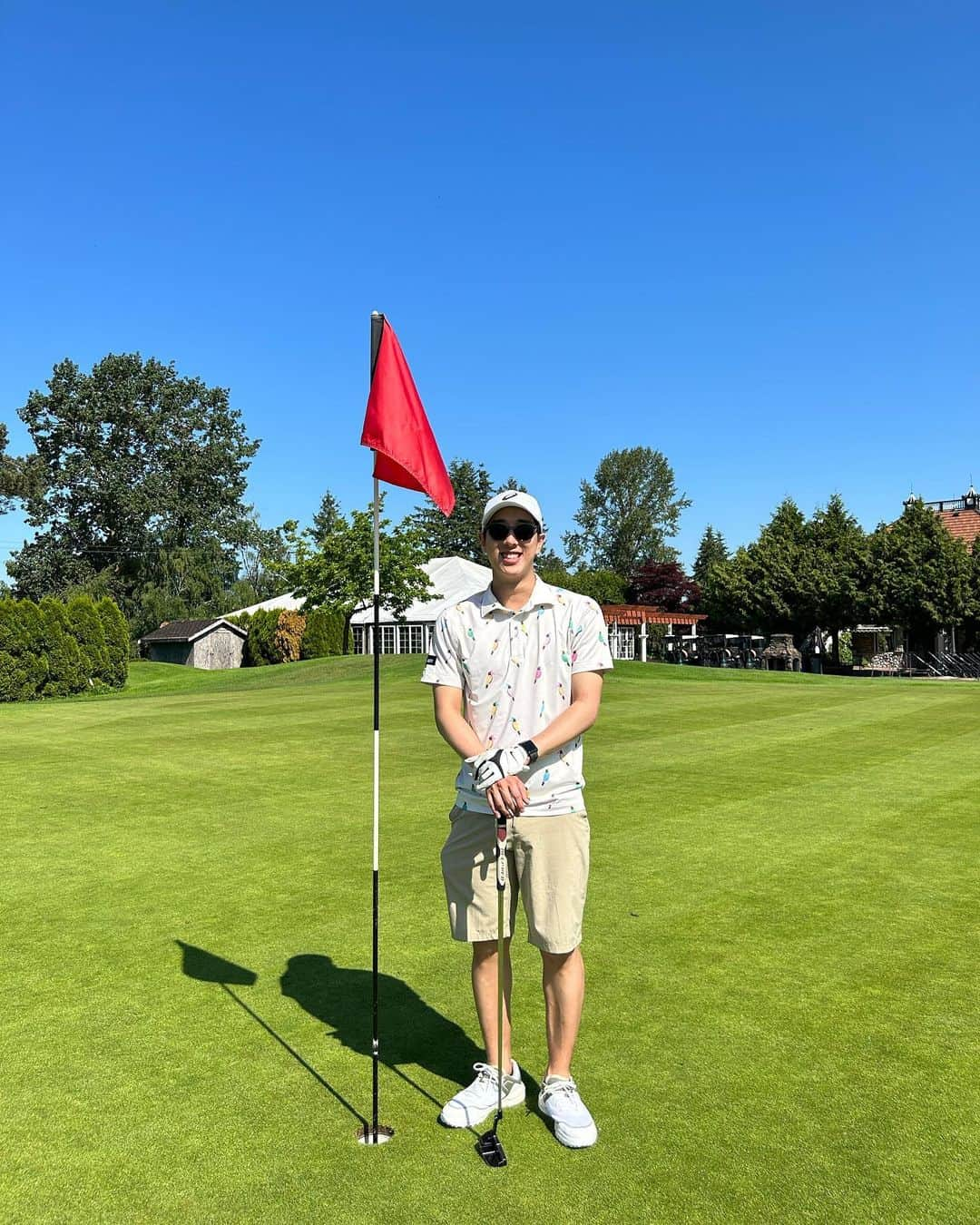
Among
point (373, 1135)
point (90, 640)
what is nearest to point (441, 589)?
point (90, 640)

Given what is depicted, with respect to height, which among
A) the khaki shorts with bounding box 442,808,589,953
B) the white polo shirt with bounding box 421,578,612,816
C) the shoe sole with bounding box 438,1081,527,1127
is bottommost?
the shoe sole with bounding box 438,1081,527,1127

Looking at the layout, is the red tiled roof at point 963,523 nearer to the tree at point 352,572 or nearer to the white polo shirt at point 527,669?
the tree at point 352,572

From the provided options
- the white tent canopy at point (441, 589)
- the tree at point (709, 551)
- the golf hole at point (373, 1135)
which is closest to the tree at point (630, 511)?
the tree at point (709, 551)

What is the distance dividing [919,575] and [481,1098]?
1942 inches

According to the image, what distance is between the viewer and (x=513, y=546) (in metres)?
3.77

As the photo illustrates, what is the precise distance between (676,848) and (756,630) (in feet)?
163

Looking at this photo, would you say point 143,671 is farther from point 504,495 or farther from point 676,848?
point 504,495

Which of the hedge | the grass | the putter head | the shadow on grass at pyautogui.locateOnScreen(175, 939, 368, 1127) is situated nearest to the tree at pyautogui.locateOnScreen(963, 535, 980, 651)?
the hedge

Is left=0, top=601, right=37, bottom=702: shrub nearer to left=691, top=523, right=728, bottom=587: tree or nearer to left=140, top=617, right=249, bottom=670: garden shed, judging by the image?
left=140, top=617, right=249, bottom=670: garden shed

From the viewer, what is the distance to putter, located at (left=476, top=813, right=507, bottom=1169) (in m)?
3.43

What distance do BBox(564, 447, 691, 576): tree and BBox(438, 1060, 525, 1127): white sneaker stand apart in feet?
295

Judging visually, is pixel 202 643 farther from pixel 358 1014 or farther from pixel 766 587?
pixel 358 1014

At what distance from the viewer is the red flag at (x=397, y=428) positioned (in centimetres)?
421

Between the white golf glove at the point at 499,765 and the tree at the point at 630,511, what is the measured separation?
9021 cm
